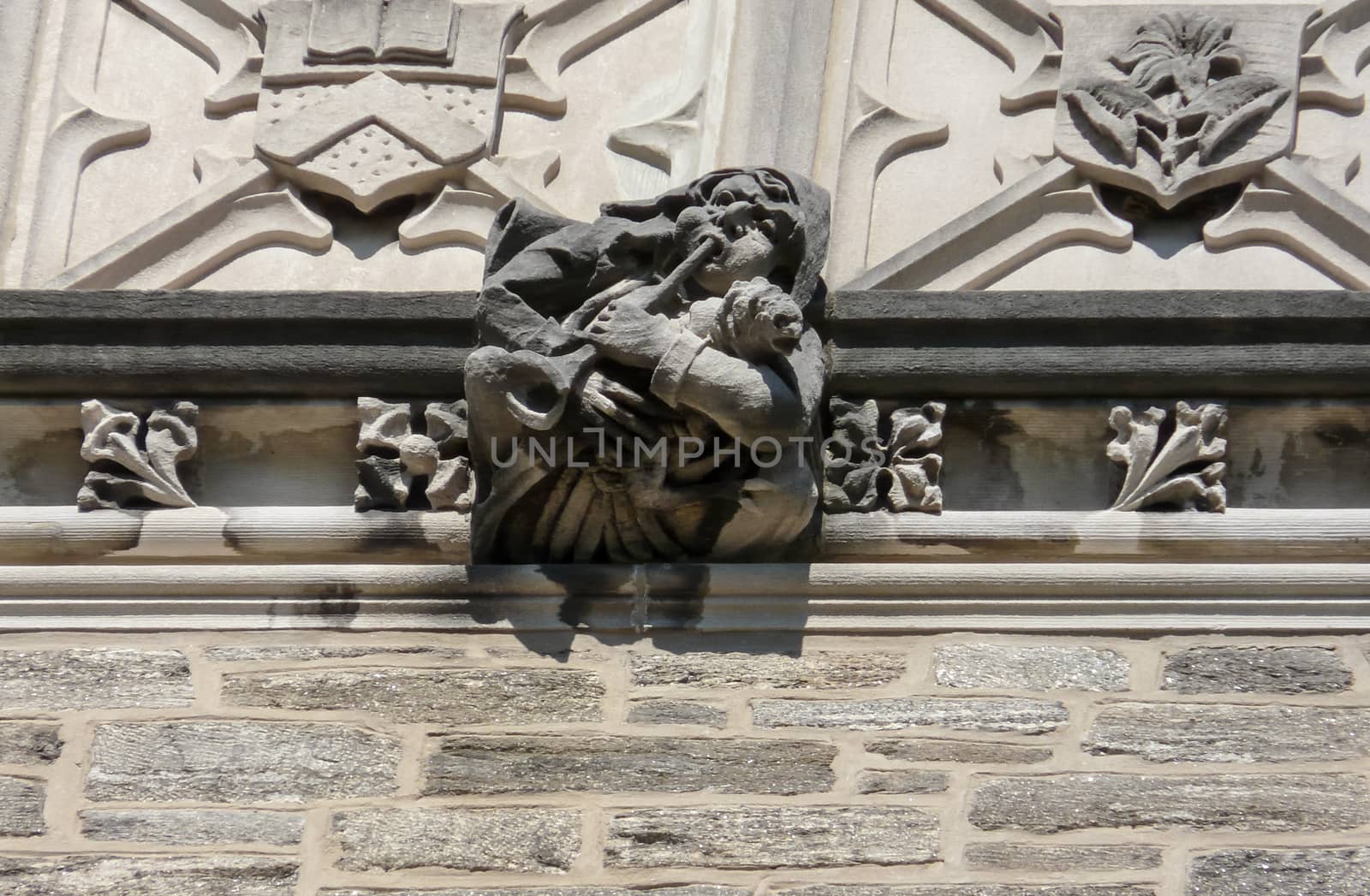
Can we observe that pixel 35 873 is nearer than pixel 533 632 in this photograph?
Yes

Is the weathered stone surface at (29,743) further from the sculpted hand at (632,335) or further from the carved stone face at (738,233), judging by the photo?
the carved stone face at (738,233)

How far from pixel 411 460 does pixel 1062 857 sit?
3.64ft

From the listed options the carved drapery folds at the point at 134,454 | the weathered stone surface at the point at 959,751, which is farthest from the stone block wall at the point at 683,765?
the carved drapery folds at the point at 134,454

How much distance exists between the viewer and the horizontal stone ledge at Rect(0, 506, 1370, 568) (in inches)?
143

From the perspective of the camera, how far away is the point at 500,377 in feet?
11.7

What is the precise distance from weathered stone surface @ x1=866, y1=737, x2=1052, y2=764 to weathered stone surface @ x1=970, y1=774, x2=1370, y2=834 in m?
0.03

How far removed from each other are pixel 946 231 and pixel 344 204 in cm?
100

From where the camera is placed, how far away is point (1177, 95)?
416 centimetres

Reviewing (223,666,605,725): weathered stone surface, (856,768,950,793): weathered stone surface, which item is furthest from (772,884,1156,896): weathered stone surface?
(223,666,605,725): weathered stone surface

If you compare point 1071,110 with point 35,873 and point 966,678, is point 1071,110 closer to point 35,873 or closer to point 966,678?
point 966,678

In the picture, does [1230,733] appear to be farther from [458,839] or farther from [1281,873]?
[458,839]

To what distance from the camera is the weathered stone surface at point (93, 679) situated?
11.8ft

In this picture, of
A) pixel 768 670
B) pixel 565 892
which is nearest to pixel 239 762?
pixel 565 892

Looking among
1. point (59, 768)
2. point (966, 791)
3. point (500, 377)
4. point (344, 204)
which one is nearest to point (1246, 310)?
point (966, 791)
